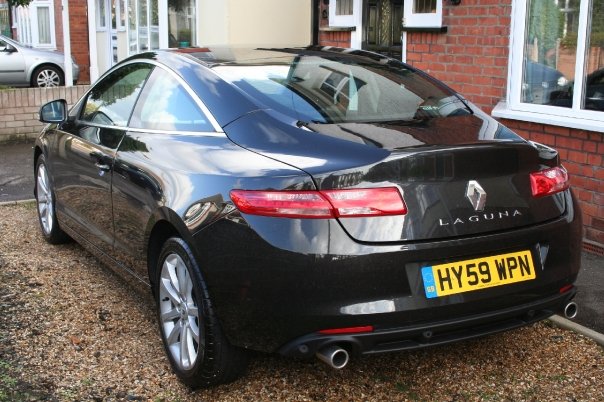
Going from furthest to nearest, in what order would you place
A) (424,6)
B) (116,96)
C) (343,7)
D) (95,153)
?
1. (343,7)
2. (424,6)
3. (116,96)
4. (95,153)

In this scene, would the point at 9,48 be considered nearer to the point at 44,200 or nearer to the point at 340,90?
the point at 44,200

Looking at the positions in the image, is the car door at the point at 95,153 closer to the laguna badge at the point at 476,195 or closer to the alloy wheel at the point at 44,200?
the alloy wheel at the point at 44,200

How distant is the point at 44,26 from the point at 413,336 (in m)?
20.5

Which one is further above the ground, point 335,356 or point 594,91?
point 594,91

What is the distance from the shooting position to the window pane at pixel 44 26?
69.8ft

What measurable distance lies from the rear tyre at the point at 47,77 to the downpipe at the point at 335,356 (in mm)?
15641

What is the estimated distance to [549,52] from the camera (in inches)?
248

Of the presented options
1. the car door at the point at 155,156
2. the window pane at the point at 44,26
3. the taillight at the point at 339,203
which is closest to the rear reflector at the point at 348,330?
the taillight at the point at 339,203

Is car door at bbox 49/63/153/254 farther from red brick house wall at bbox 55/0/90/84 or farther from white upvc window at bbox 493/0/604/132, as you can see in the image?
red brick house wall at bbox 55/0/90/84

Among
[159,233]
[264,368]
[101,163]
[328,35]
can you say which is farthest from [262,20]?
[264,368]

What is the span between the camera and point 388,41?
8.82m

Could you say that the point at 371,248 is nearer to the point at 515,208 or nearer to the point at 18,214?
the point at 515,208

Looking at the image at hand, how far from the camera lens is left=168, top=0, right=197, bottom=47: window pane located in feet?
39.9

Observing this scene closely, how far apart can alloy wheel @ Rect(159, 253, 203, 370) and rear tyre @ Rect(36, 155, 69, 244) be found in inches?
91.3
